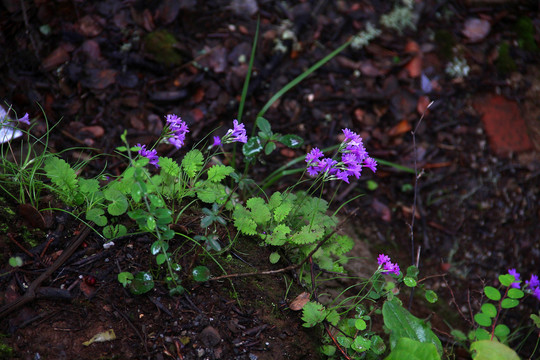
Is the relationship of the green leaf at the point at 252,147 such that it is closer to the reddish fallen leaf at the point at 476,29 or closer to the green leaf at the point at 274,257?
the green leaf at the point at 274,257

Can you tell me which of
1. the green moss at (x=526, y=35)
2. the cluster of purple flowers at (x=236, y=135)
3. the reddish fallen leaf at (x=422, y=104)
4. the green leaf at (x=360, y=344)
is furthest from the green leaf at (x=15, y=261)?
the green moss at (x=526, y=35)

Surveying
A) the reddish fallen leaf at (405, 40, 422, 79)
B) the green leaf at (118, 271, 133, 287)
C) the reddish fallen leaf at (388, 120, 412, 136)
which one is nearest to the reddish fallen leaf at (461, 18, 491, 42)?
the reddish fallen leaf at (405, 40, 422, 79)

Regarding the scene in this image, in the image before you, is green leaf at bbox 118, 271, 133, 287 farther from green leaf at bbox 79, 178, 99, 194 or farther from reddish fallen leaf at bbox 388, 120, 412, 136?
reddish fallen leaf at bbox 388, 120, 412, 136

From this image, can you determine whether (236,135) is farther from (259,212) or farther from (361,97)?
(361,97)

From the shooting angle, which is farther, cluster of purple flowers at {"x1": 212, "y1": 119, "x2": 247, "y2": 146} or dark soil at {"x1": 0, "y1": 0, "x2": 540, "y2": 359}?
dark soil at {"x1": 0, "y1": 0, "x2": 540, "y2": 359}

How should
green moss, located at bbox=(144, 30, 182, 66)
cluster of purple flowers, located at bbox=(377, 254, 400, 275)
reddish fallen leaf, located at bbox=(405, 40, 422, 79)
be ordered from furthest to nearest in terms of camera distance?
reddish fallen leaf, located at bbox=(405, 40, 422, 79)
green moss, located at bbox=(144, 30, 182, 66)
cluster of purple flowers, located at bbox=(377, 254, 400, 275)

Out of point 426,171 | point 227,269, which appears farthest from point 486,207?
point 227,269

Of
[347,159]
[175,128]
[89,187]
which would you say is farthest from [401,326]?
[89,187]
